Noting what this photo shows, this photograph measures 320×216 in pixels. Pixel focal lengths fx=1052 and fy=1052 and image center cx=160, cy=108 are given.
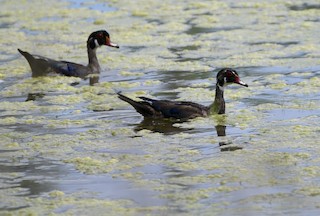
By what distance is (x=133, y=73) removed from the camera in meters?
14.8

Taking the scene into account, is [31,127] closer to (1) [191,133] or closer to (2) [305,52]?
(1) [191,133]

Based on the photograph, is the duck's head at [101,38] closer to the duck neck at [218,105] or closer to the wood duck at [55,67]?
the wood duck at [55,67]

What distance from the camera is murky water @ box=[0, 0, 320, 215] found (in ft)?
29.4

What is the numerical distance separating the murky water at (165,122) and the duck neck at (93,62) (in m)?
0.16

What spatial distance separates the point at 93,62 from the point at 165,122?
3463 mm

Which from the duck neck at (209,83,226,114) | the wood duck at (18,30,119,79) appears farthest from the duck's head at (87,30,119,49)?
the duck neck at (209,83,226,114)

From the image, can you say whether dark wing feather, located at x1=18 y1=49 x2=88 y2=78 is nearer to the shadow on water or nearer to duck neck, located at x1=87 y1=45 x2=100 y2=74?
duck neck, located at x1=87 y1=45 x2=100 y2=74

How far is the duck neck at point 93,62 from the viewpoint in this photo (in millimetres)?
15047

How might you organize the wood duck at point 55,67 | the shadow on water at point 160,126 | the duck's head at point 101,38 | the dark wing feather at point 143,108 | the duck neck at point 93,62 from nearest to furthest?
1. the shadow on water at point 160,126
2. the dark wing feather at point 143,108
3. the wood duck at point 55,67
4. the duck neck at point 93,62
5. the duck's head at point 101,38

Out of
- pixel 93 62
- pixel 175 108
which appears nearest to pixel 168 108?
pixel 175 108

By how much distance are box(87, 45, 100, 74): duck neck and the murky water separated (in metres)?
0.16

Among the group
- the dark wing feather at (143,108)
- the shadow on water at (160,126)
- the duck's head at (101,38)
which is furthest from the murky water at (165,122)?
the duck's head at (101,38)

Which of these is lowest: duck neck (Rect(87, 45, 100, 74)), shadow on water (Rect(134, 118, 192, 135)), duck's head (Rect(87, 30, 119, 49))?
shadow on water (Rect(134, 118, 192, 135))

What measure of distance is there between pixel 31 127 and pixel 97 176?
7.67 feet
